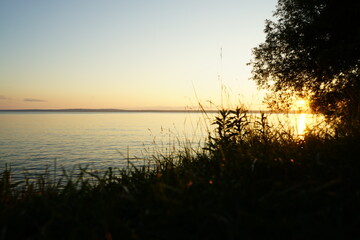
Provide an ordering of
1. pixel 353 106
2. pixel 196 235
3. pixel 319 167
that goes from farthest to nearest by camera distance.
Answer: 1. pixel 353 106
2. pixel 319 167
3. pixel 196 235

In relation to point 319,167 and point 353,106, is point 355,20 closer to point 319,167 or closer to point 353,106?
point 353,106

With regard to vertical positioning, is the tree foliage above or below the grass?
above

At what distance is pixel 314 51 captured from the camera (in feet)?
42.9

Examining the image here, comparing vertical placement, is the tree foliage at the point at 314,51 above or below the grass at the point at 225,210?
above

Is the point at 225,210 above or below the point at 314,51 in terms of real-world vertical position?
below

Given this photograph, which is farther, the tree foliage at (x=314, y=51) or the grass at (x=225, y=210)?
the tree foliage at (x=314, y=51)

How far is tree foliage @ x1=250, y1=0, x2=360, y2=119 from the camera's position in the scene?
A: 11.2m

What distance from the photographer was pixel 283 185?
9.31ft

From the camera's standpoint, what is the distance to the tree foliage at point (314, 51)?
11242 millimetres

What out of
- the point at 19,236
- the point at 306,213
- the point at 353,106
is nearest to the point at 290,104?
the point at 353,106

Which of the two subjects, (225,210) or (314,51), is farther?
(314,51)

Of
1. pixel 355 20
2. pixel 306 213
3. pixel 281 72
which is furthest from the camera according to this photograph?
pixel 281 72

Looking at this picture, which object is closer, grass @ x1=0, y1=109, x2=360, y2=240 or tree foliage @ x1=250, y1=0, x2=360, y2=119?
grass @ x1=0, y1=109, x2=360, y2=240

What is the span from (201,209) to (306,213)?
0.90 metres
